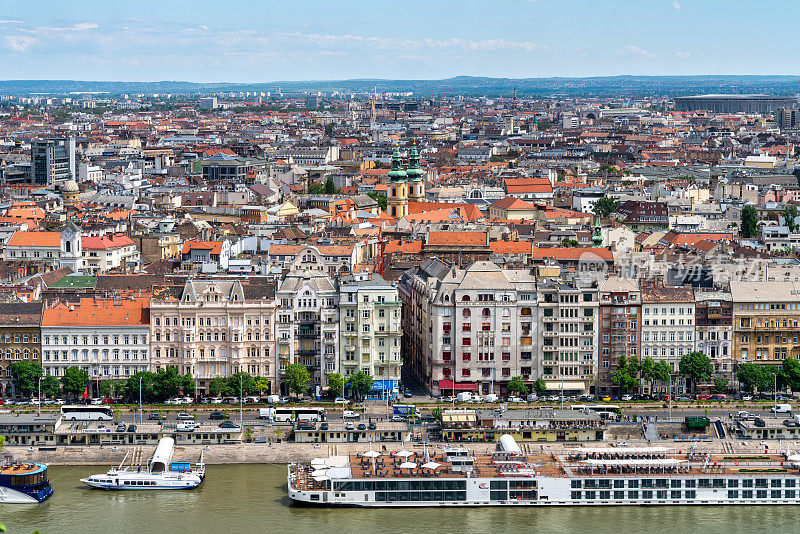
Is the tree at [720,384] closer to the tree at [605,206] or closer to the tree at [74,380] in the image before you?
the tree at [74,380]

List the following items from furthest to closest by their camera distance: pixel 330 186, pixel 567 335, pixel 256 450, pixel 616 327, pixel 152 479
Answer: pixel 330 186
pixel 616 327
pixel 567 335
pixel 256 450
pixel 152 479

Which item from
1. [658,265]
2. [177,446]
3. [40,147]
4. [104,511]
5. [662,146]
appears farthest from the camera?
[662,146]

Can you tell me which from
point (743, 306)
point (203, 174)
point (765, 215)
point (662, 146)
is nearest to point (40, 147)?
point (203, 174)

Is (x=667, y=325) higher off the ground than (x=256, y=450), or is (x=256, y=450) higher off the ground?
(x=667, y=325)

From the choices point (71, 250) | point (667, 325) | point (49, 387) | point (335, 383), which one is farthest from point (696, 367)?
point (71, 250)

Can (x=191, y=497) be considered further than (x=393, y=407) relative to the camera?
No

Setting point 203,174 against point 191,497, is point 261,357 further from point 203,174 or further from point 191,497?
point 203,174

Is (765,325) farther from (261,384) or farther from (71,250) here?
(71,250)
